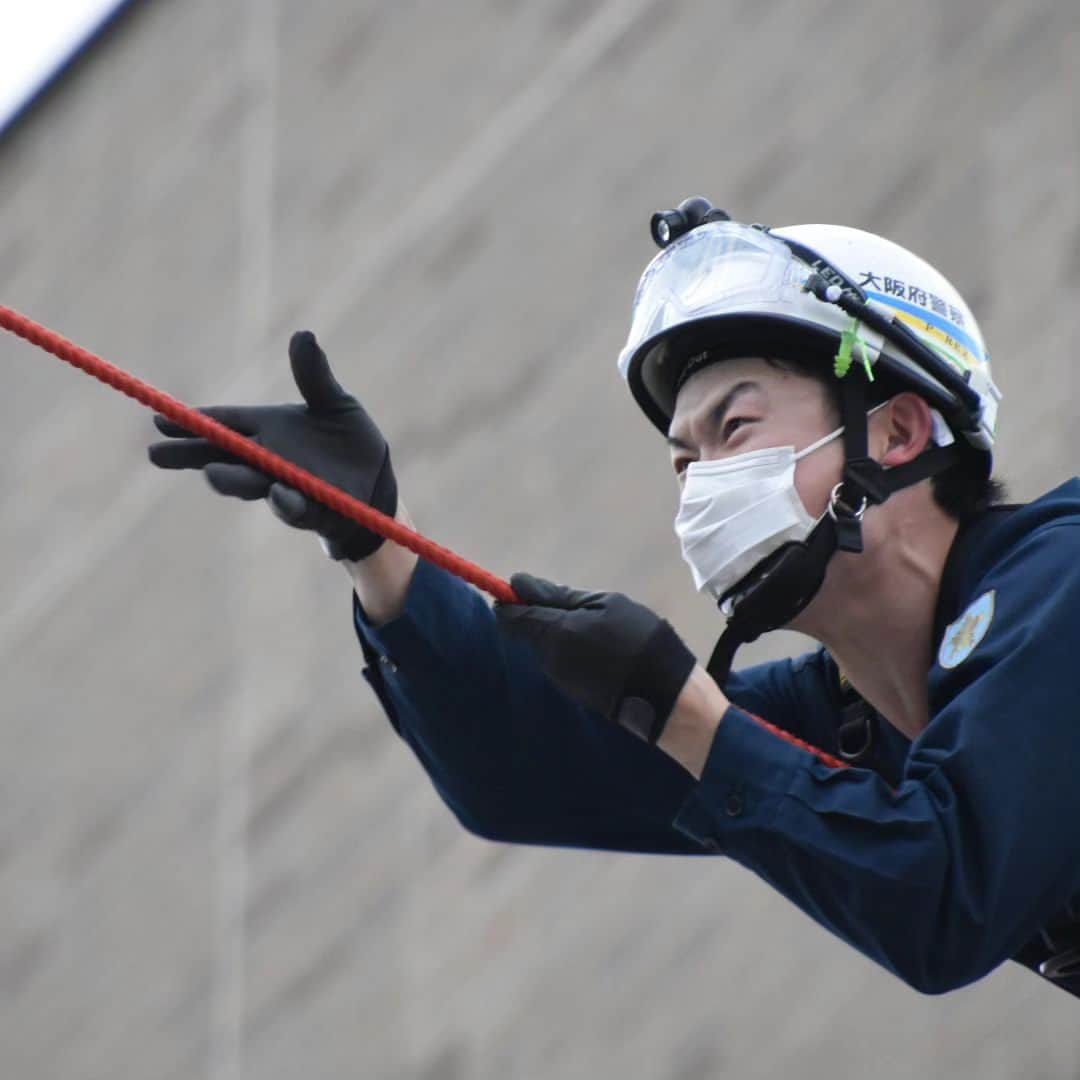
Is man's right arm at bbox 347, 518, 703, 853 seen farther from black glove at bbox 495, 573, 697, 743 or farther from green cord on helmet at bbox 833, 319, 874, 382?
green cord on helmet at bbox 833, 319, 874, 382

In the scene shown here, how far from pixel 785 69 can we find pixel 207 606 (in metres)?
2.15

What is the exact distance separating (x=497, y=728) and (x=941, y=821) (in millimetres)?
786

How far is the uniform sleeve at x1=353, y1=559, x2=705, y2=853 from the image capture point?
3.34m

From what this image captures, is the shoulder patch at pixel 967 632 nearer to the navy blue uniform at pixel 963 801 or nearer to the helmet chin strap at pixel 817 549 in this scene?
the navy blue uniform at pixel 963 801

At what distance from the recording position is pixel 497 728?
133 inches

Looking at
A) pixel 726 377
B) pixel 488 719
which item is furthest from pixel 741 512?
pixel 488 719

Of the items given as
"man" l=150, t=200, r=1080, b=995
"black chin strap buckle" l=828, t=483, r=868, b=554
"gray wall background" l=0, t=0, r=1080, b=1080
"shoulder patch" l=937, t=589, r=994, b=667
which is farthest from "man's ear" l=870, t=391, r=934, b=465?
"gray wall background" l=0, t=0, r=1080, b=1080

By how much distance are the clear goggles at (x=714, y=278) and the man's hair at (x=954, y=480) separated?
0.09m

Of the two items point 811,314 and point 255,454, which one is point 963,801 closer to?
point 811,314

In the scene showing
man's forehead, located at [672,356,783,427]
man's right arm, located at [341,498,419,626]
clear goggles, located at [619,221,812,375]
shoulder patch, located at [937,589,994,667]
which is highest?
clear goggles, located at [619,221,812,375]

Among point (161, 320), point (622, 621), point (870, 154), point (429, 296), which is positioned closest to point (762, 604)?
point (622, 621)

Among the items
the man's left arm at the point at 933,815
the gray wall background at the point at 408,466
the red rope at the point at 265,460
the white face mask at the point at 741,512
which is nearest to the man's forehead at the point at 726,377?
the white face mask at the point at 741,512

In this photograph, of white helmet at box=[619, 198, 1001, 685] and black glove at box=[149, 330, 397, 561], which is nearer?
black glove at box=[149, 330, 397, 561]

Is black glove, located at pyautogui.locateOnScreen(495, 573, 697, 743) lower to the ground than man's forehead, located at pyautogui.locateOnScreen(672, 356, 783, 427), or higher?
lower
